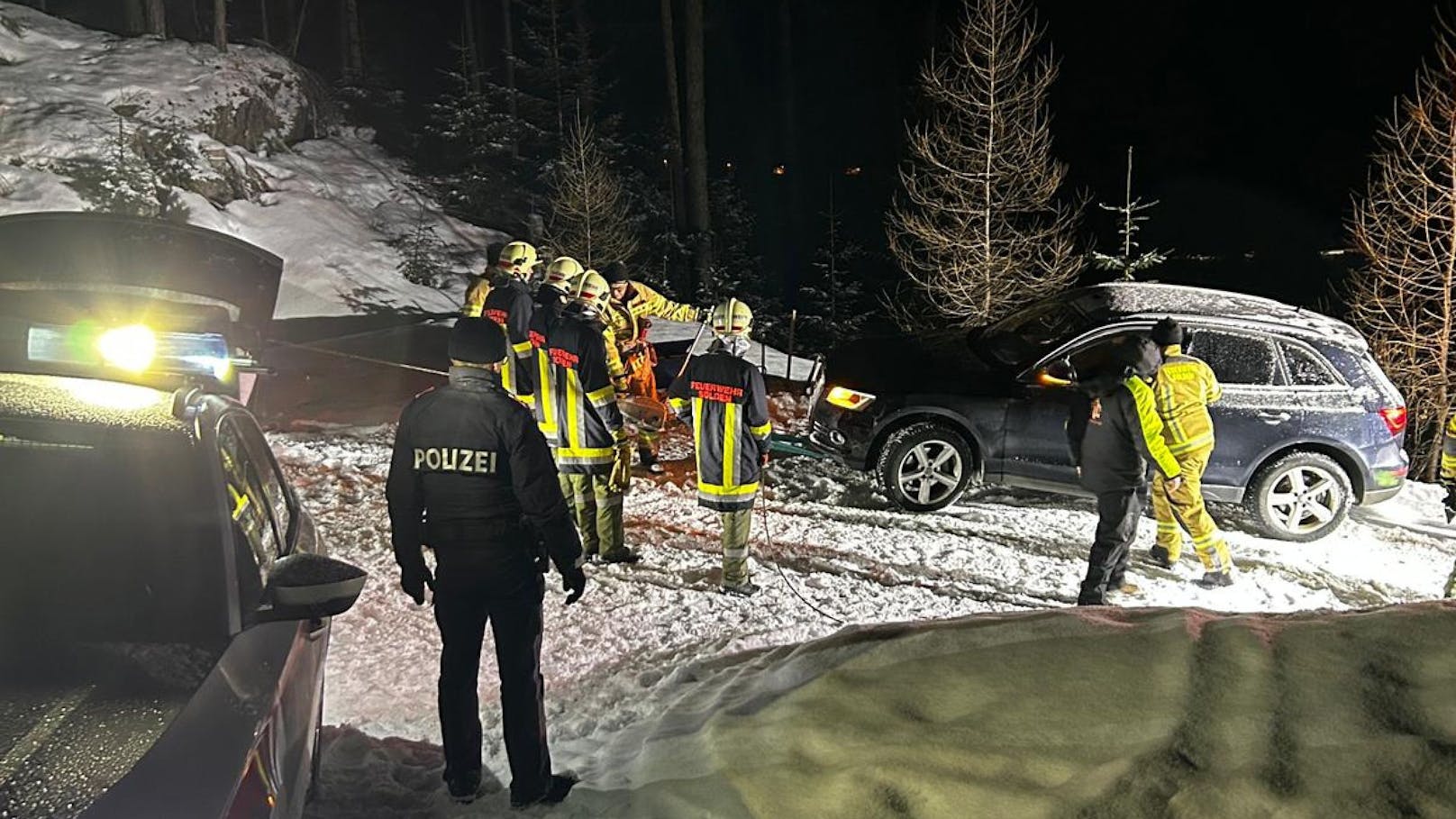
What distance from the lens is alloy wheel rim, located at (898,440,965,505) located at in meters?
8.23

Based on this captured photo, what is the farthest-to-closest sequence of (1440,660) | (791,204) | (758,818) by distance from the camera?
1. (791,204)
2. (758,818)
3. (1440,660)

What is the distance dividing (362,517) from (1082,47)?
2663cm

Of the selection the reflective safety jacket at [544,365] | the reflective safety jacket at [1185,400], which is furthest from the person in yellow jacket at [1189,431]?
the reflective safety jacket at [544,365]

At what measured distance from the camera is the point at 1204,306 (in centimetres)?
826

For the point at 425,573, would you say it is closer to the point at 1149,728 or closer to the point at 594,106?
the point at 1149,728

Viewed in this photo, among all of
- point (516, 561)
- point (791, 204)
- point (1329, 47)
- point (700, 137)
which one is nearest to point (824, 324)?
point (700, 137)

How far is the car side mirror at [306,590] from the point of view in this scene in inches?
108

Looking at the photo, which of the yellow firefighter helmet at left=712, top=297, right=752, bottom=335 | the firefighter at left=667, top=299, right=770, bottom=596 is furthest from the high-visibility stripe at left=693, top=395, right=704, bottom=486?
the yellow firefighter helmet at left=712, top=297, right=752, bottom=335

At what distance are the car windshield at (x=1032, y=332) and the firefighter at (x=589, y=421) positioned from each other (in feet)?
11.8

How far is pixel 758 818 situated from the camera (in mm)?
3096

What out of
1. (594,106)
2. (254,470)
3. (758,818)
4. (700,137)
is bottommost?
(758,818)

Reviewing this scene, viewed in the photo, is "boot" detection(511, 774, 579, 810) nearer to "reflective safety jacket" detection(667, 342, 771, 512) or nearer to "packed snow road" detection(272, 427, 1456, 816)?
"packed snow road" detection(272, 427, 1456, 816)

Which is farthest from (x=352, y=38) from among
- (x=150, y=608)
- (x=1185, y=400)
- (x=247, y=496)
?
(x=150, y=608)

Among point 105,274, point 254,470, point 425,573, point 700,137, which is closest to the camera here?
point 254,470
